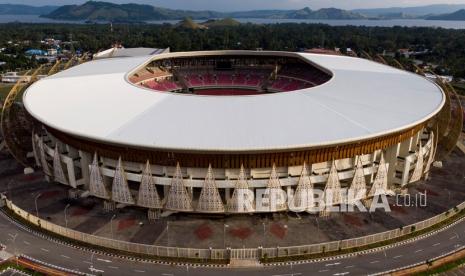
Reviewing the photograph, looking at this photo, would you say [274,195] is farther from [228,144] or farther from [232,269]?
[232,269]

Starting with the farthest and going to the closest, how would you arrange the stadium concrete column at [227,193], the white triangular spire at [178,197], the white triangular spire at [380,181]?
the white triangular spire at [380,181] → the stadium concrete column at [227,193] → the white triangular spire at [178,197]

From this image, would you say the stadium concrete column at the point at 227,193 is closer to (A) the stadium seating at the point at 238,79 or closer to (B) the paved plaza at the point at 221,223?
(B) the paved plaza at the point at 221,223

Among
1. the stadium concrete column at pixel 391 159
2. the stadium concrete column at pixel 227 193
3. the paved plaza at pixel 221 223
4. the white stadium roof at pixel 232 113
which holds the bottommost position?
the paved plaza at pixel 221 223

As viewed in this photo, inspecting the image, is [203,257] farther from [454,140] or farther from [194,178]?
[454,140]

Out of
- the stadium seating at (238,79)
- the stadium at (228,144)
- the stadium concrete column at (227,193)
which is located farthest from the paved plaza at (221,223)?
the stadium seating at (238,79)

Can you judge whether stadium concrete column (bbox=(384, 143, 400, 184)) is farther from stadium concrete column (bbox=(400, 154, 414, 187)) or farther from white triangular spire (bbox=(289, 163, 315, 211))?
white triangular spire (bbox=(289, 163, 315, 211))

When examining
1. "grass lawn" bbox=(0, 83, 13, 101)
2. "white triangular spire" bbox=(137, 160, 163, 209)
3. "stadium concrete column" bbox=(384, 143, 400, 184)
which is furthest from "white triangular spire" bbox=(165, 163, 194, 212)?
"grass lawn" bbox=(0, 83, 13, 101)
